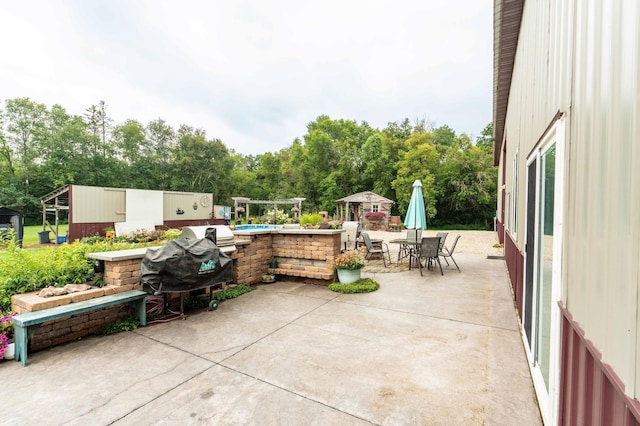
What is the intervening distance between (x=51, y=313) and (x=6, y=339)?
20.9 inches

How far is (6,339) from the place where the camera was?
295cm

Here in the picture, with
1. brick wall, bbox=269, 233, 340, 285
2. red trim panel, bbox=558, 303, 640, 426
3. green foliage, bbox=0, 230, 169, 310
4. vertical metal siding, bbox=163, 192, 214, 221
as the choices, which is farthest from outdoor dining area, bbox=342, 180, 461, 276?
vertical metal siding, bbox=163, 192, 214, 221

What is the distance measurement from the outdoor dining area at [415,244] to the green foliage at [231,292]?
3.73m

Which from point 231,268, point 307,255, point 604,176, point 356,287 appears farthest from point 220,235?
point 604,176

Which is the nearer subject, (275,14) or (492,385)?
(492,385)

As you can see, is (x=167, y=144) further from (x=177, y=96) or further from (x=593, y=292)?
Result: (x=593, y=292)

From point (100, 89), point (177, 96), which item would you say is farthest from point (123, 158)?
point (177, 96)

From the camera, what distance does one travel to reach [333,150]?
3184 cm

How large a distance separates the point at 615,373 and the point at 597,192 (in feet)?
2.25

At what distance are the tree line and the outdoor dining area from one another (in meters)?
14.6

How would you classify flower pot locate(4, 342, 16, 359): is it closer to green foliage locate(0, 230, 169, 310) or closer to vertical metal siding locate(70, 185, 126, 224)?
green foliage locate(0, 230, 169, 310)

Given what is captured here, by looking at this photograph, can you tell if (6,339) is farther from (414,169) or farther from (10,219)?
(414,169)

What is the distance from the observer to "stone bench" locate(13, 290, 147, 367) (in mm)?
2820

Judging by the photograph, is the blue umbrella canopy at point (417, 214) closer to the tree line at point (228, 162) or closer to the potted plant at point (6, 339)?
the potted plant at point (6, 339)
